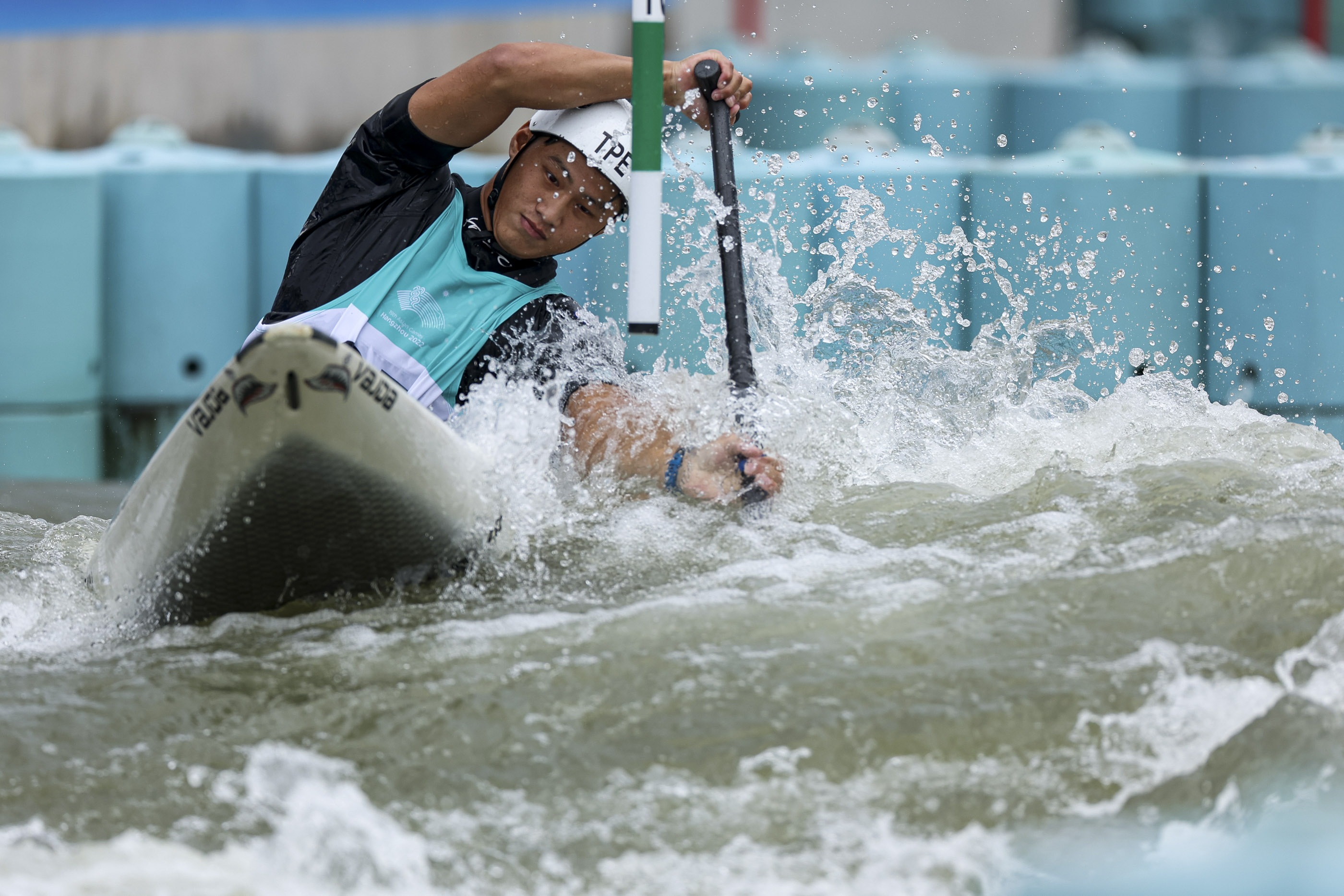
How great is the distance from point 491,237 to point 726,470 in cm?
73

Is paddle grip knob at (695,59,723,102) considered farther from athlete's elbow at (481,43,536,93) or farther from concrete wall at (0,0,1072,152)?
concrete wall at (0,0,1072,152)

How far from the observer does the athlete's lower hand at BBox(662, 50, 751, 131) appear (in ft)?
9.16

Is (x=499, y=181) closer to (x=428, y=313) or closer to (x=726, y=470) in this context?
(x=428, y=313)

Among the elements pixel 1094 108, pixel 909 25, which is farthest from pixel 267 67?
pixel 1094 108

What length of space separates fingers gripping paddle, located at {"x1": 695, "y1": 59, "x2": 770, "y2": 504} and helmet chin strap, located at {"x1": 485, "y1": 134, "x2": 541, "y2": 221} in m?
0.37

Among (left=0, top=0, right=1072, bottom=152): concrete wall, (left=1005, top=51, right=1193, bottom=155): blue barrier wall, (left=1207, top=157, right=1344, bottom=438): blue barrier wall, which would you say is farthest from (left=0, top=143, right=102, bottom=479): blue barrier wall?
(left=1207, top=157, right=1344, bottom=438): blue barrier wall

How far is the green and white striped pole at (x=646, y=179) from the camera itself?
2.49 meters

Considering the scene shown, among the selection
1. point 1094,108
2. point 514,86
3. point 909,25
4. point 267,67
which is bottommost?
point 514,86

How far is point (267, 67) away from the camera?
251 inches

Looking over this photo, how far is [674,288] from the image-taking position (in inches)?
172

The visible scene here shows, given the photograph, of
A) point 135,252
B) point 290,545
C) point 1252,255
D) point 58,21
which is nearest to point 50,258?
point 135,252

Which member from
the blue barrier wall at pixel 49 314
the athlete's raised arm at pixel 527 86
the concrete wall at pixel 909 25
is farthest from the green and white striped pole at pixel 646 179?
the concrete wall at pixel 909 25

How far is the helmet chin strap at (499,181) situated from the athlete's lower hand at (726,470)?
0.69 meters

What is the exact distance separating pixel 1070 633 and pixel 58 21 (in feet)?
17.1
